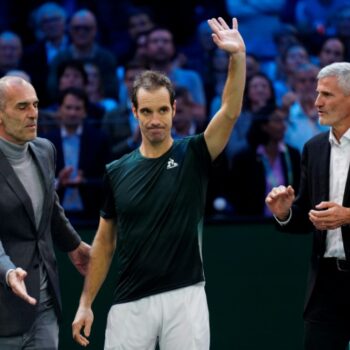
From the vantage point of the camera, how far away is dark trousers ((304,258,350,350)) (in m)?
5.10

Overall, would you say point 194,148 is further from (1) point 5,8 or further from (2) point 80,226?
(1) point 5,8

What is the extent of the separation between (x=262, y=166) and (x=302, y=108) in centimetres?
119

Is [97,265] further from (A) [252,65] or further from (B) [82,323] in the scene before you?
(A) [252,65]

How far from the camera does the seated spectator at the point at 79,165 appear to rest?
685cm

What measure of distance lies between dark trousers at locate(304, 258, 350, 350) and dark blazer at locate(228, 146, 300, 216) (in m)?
1.81

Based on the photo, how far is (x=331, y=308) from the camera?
511 cm

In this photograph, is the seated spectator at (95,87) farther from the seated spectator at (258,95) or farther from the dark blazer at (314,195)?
the dark blazer at (314,195)

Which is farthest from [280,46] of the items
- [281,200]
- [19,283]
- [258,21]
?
[19,283]

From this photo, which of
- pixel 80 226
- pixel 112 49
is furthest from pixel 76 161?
pixel 112 49

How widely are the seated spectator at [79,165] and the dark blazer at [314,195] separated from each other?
75.0 inches

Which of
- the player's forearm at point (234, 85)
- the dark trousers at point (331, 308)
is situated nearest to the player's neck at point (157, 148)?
the player's forearm at point (234, 85)

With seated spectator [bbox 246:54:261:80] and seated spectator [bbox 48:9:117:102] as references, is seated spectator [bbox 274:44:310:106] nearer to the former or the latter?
seated spectator [bbox 246:54:261:80]

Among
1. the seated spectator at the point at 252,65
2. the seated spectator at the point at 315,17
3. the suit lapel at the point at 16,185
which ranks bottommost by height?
the suit lapel at the point at 16,185

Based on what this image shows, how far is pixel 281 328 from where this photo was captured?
6734 millimetres
